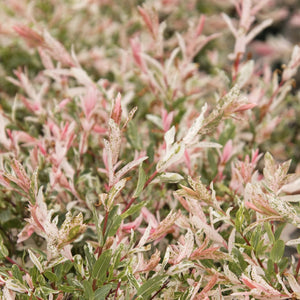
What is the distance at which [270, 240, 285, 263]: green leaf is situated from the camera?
2.70 ft

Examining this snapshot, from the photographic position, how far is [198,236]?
2.94 ft

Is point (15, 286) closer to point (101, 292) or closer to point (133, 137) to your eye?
point (101, 292)

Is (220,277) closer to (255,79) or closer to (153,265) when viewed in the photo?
(153,265)

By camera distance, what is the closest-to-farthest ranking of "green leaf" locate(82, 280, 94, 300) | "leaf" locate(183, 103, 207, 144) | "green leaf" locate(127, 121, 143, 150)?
"green leaf" locate(82, 280, 94, 300) → "leaf" locate(183, 103, 207, 144) → "green leaf" locate(127, 121, 143, 150)

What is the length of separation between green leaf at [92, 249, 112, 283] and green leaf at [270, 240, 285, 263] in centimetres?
35

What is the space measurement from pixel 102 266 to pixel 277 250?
14.7 inches

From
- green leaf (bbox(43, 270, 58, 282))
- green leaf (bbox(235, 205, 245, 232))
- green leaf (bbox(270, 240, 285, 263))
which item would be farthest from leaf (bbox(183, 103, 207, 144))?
green leaf (bbox(43, 270, 58, 282))

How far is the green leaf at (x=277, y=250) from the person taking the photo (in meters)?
0.82

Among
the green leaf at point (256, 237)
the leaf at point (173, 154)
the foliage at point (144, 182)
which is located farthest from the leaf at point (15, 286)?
the green leaf at point (256, 237)

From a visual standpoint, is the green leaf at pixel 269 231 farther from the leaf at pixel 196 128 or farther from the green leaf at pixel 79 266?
the green leaf at pixel 79 266

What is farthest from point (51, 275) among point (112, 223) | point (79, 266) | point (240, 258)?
point (240, 258)

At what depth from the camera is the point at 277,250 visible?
83cm

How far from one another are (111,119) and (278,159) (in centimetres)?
115

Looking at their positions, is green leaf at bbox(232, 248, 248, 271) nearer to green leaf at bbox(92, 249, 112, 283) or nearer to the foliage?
the foliage
